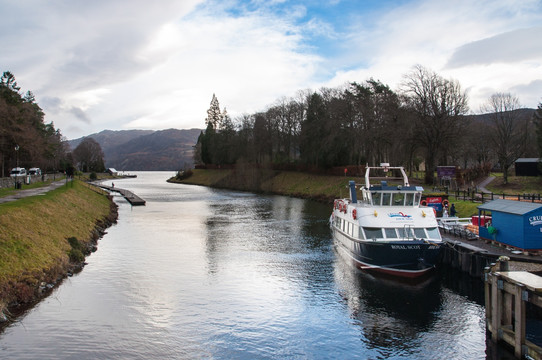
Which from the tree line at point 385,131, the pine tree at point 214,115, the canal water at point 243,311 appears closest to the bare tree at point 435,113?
the tree line at point 385,131

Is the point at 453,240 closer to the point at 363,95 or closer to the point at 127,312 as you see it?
the point at 127,312

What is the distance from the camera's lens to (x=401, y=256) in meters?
29.2

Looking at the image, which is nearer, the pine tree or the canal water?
the canal water

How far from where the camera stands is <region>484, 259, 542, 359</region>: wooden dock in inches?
663

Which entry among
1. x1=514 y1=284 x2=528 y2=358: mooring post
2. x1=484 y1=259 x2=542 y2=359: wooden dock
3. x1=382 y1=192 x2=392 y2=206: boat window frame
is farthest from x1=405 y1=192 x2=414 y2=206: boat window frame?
x1=514 y1=284 x2=528 y2=358: mooring post

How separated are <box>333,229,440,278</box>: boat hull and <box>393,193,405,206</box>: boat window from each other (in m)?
4.43

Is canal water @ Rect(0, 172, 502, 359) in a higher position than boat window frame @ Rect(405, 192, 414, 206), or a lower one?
lower

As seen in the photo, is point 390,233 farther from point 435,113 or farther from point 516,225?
point 435,113

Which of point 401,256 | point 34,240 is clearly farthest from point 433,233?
point 34,240

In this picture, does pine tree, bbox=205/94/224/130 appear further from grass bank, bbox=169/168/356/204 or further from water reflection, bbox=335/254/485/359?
water reflection, bbox=335/254/485/359

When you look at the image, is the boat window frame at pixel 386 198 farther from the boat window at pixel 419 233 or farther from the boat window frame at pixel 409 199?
the boat window at pixel 419 233

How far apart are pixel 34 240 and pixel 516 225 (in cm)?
3399

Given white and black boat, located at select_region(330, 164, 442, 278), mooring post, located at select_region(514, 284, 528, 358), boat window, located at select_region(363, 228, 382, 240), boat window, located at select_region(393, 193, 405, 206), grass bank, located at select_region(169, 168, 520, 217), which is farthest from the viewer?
grass bank, located at select_region(169, 168, 520, 217)

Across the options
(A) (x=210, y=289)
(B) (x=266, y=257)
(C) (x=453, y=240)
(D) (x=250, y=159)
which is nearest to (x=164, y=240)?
(B) (x=266, y=257)
